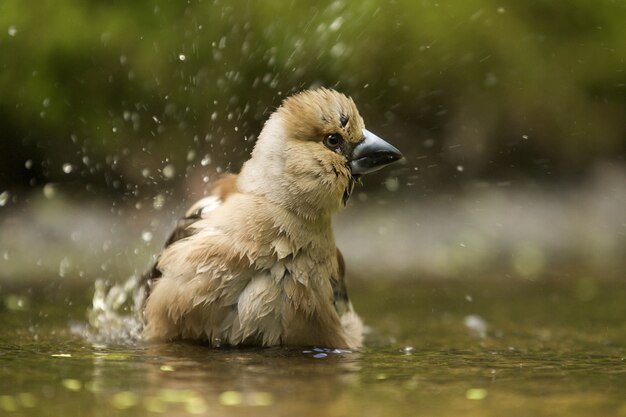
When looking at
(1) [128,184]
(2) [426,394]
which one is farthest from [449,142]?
(2) [426,394]

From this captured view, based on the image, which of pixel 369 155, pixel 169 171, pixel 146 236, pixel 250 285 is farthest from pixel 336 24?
pixel 250 285

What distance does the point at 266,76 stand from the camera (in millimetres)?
10242

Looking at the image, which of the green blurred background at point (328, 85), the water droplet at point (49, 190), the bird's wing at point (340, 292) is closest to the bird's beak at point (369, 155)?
the bird's wing at point (340, 292)

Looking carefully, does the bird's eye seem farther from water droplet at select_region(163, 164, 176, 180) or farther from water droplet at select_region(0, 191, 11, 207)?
water droplet at select_region(0, 191, 11, 207)

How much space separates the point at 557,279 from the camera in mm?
8797

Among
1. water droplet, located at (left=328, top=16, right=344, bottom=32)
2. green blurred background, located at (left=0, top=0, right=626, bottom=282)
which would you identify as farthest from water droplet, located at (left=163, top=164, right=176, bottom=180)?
water droplet, located at (left=328, top=16, right=344, bottom=32)

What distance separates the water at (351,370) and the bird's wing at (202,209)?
2.14 feet

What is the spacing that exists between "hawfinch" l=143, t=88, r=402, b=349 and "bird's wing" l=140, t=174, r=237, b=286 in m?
0.01

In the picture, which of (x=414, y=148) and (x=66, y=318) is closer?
(x=66, y=318)

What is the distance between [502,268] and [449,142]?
2528mm

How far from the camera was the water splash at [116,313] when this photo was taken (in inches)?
228

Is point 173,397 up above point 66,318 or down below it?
below

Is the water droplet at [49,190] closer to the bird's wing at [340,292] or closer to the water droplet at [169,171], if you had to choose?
the water droplet at [169,171]

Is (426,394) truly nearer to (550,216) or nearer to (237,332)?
(237,332)
